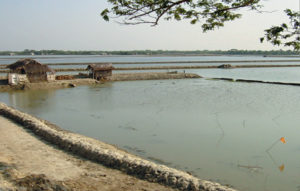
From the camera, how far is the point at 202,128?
8992mm

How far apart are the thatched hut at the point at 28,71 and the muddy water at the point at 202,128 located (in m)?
4.07

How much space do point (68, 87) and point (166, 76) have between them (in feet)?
29.9

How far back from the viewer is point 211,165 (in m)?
5.99

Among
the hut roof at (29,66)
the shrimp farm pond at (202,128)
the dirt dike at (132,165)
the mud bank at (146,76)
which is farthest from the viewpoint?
the mud bank at (146,76)

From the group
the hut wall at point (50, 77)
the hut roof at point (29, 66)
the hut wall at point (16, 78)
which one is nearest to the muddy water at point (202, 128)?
the hut wall at point (16, 78)

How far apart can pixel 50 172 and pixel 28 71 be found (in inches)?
665

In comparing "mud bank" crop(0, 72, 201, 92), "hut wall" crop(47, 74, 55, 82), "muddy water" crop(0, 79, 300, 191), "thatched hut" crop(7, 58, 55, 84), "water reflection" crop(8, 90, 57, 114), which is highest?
"thatched hut" crop(7, 58, 55, 84)

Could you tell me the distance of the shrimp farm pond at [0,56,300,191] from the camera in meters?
5.78

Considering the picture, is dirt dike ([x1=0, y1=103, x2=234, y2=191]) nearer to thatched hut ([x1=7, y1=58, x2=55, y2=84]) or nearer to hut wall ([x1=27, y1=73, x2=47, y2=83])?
thatched hut ([x1=7, y1=58, x2=55, y2=84])

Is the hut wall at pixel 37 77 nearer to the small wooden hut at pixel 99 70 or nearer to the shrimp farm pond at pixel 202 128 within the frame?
the small wooden hut at pixel 99 70

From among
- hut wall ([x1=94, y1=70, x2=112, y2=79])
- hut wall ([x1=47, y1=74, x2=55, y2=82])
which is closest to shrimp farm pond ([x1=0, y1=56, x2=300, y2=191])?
hut wall ([x1=47, y1=74, x2=55, y2=82])

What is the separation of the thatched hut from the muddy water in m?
4.07

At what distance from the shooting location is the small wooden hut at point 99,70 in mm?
24062

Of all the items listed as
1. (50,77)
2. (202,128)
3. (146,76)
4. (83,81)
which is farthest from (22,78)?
(202,128)
